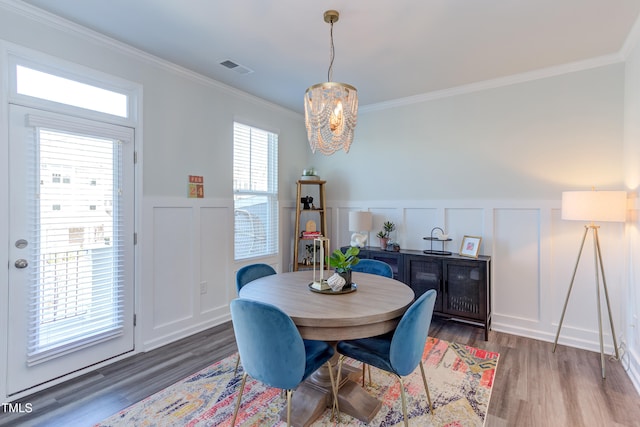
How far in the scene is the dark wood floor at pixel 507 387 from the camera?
2.05 metres

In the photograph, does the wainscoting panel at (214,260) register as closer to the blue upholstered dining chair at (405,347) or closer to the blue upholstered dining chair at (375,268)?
the blue upholstered dining chair at (375,268)

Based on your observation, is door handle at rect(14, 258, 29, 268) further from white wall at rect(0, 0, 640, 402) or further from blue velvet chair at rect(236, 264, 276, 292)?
blue velvet chair at rect(236, 264, 276, 292)

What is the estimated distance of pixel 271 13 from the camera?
7.64 ft

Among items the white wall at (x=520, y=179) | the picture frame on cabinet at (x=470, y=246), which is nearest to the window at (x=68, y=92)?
the white wall at (x=520, y=179)

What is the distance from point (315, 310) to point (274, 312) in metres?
0.32

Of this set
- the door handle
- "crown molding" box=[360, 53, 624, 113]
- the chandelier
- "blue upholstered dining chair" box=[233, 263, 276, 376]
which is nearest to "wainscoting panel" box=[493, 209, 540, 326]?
"crown molding" box=[360, 53, 624, 113]

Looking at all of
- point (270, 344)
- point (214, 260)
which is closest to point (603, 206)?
point (270, 344)

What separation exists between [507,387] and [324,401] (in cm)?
142

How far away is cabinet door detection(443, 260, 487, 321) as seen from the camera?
3.27 meters

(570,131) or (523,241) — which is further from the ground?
(570,131)

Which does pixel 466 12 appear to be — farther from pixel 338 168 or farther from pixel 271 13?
pixel 338 168

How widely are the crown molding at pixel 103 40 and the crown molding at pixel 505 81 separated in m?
1.95

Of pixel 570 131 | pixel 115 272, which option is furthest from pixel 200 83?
pixel 570 131

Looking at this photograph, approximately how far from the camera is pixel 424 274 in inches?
142
